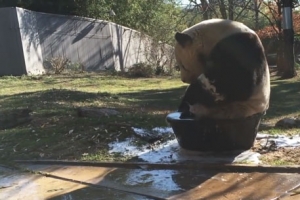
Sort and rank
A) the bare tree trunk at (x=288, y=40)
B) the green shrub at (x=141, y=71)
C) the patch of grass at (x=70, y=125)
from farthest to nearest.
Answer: the green shrub at (x=141, y=71)
the bare tree trunk at (x=288, y=40)
the patch of grass at (x=70, y=125)

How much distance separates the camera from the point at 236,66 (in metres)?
4.30

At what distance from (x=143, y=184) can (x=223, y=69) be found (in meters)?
1.23

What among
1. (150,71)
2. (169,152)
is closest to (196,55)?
(169,152)

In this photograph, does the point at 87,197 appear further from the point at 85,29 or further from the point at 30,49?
the point at 85,29

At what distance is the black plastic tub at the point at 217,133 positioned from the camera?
4.57 meters

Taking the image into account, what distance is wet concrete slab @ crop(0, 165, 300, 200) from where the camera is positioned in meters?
3.64

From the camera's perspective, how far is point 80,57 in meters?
22.2

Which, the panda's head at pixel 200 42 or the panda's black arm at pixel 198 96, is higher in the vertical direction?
the panda's head at pixel 200 42

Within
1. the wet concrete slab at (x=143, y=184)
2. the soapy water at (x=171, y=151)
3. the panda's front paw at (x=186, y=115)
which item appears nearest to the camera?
the wet concrete slab at (x=143, y=184)

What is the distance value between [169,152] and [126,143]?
2.54ft

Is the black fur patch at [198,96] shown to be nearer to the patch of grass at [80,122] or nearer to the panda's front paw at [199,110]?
the panda's front paw at [199,110]

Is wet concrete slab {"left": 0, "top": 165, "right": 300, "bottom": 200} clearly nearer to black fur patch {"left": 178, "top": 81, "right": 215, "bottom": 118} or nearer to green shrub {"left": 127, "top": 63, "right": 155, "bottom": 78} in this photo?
black fur patch {"left": 178, "top": 81, "right": 215, "bottom": 118}

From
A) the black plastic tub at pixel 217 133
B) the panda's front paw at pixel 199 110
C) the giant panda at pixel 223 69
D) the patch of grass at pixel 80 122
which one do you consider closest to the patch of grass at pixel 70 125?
the patch of grass at pixel 80 122

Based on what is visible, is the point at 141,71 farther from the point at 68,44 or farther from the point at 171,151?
the point at 171,151
